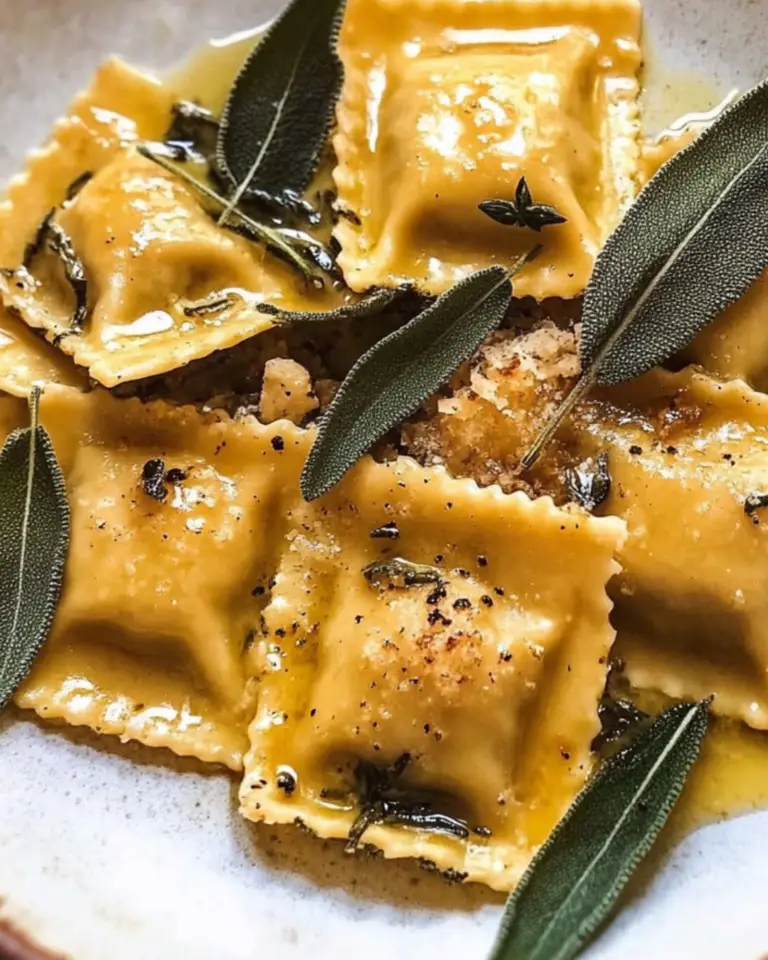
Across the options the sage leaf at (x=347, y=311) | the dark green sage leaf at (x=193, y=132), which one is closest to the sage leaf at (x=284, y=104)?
the dark green sage leaf at (x=193, y=132)

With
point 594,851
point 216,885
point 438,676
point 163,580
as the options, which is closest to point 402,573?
point 438,676

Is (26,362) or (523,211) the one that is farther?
(26,362)

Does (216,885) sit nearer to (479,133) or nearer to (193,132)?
(479,133)

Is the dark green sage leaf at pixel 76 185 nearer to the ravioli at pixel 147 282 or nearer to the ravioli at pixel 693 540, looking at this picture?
the ravioli at pixel 147 282

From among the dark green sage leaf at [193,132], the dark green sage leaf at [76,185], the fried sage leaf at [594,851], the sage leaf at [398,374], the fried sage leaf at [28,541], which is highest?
the dark green sage leaf at [193,132]

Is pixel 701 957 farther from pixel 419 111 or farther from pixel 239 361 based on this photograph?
pixel 419 111

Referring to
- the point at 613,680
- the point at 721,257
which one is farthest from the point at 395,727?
the point at 721,257
